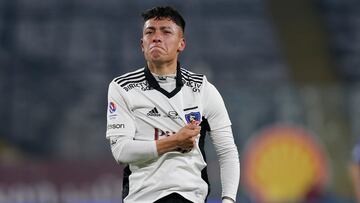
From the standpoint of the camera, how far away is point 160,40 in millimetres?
2861

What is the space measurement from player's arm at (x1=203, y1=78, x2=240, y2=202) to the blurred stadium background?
4761 mm

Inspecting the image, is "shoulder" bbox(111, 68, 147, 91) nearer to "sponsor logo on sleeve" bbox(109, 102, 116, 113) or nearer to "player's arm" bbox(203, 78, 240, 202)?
"sponsor logo on sleeve" bbox(109, 102, 116, 113)

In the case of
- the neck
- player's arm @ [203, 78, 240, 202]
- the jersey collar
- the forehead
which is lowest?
player's arm @ [203, 78, 240, 202]

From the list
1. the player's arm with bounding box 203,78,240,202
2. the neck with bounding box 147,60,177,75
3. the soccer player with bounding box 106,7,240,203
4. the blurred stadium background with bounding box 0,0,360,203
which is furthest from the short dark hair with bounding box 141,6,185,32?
the blurred stadium background with bounding box 0,0,360,203

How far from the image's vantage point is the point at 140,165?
287 cm

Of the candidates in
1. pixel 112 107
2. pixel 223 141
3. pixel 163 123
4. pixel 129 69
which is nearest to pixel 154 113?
pixel 163 123

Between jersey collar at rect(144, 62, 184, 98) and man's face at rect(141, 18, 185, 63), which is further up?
man's face at rect(141, 18, 185, 63)

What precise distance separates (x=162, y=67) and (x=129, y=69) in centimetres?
973

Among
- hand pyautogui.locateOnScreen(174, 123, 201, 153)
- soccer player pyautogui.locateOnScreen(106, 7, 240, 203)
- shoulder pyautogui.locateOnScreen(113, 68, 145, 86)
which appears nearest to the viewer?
hand pyautogui.locateOnScreen(174, 123, 201, 153)

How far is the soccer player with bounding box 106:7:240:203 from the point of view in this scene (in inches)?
111
